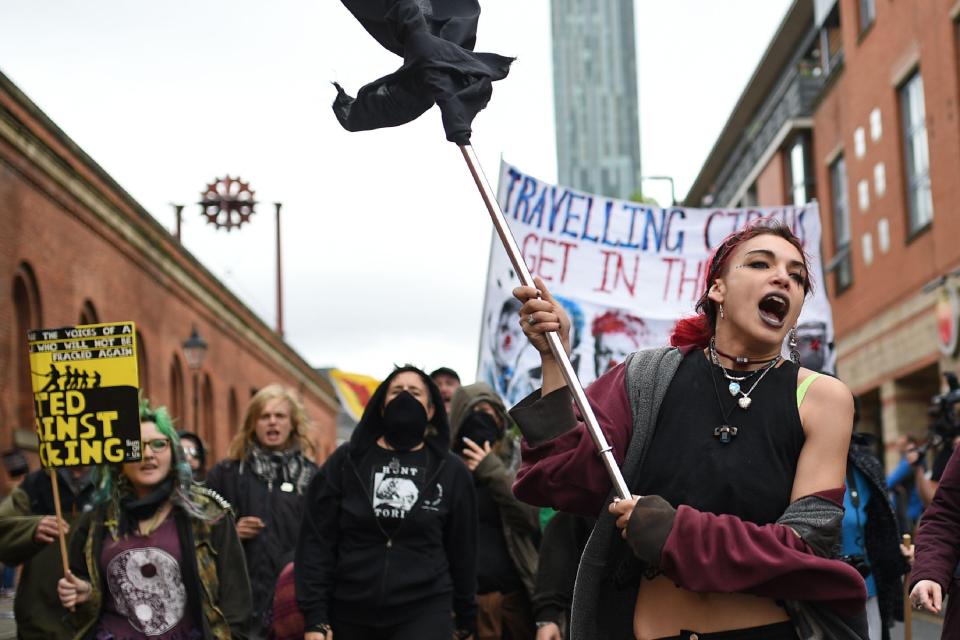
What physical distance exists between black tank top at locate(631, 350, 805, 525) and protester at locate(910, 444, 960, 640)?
1.63m

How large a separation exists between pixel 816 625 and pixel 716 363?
704mm

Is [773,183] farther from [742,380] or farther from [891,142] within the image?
[742,380]

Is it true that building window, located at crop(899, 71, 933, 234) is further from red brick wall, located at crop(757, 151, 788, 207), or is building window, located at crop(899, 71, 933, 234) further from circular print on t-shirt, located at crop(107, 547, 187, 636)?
circular print on t-shirt, located at crop(107, 547, 187, 636)

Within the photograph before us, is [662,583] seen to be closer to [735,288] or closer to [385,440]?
[735,288]

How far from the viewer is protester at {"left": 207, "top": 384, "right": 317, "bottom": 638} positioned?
8852 mm

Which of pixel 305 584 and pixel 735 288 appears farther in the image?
pixel 305 584

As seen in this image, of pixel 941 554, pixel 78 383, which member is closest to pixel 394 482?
pixel 78 383

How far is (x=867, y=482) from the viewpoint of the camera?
682cm

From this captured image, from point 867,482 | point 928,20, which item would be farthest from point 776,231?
point 928,20

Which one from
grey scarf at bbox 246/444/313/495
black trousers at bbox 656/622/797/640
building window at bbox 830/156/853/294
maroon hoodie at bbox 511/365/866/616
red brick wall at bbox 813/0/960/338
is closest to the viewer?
maroon hoodie at bbox 511/365/866/616

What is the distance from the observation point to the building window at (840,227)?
35.9 metres

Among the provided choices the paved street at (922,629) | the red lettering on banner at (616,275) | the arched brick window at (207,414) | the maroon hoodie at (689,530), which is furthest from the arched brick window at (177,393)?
the maroon hoodie at (689,530)

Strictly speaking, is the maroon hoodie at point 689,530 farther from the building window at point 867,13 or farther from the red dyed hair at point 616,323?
the building window at point 867,13

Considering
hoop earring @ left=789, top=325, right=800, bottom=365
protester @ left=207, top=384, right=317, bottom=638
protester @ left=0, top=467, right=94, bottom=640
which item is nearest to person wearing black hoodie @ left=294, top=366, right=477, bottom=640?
protester @ left=207, top=384, right=317, bottom=638
